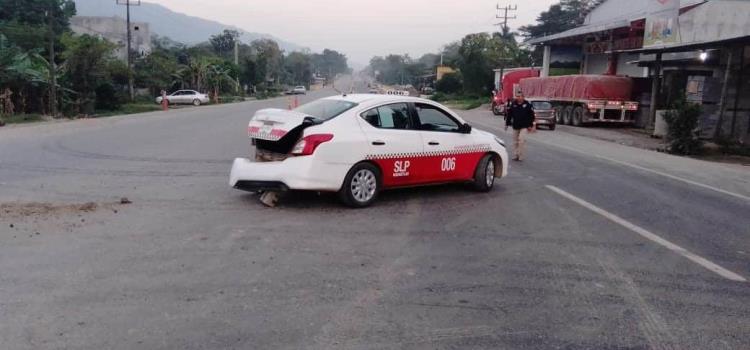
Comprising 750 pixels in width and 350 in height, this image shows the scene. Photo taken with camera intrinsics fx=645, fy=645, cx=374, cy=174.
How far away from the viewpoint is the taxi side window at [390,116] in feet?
27.8

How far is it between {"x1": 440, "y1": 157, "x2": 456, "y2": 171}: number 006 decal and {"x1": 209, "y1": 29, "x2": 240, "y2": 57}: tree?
100 m

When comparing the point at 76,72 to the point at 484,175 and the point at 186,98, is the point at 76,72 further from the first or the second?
the point at 484,175

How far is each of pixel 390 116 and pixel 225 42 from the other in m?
102

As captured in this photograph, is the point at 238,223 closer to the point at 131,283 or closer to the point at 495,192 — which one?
the point at 131,283

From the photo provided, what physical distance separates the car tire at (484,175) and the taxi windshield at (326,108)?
2429mm

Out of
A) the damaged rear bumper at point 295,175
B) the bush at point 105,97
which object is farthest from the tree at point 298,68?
the damaged rear bumper at point 295,175

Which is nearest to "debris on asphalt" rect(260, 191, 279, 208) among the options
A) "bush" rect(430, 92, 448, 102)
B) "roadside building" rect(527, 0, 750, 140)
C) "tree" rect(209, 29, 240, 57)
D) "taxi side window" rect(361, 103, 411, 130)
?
"taxi side window" rect(361, 103, 411, 130)

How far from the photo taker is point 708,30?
29312mm

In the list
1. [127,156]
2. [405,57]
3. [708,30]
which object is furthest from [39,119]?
[405,57]

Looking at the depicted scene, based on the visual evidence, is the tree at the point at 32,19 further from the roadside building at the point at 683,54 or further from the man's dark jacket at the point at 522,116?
the man's dark jacket at the point at 522,116

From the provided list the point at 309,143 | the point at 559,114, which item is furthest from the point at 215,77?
the point at 309,143

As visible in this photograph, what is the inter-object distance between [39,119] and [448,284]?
2688 cm

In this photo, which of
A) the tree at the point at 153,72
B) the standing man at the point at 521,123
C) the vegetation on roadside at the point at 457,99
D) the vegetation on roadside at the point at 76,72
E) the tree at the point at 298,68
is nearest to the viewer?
the standing man at the point at 521,123

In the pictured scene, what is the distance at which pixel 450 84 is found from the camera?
254 feet
